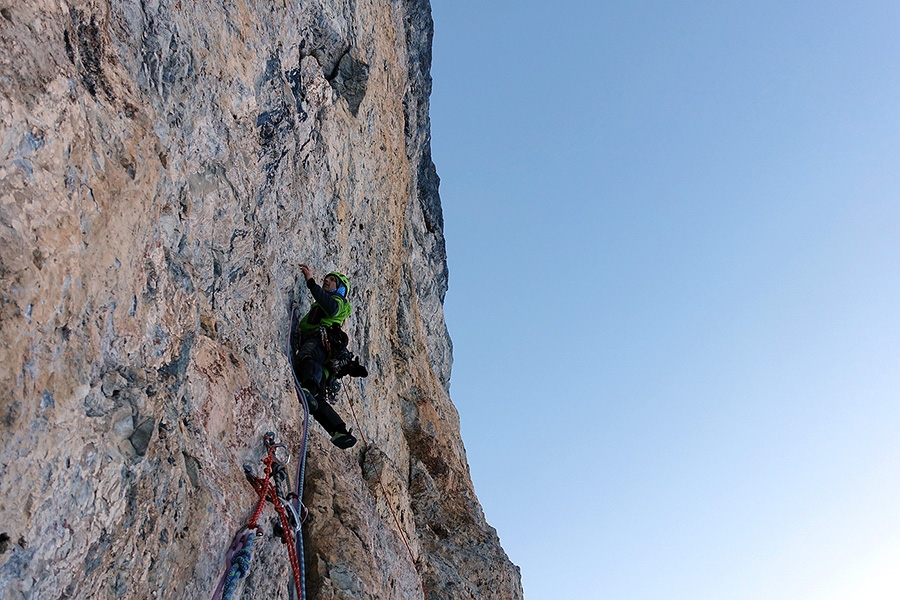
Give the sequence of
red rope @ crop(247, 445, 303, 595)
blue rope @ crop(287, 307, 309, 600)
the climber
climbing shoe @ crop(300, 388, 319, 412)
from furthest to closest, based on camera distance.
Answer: the climber, climbing shoe @ crop(300, 388, 319, 412), blue rope @ crop(287, 307, 309, 600), red rope @ crop(247, 445, 303, 595)

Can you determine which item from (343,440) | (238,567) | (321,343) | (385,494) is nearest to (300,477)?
(343,440)

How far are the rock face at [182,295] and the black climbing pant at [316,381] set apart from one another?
25 cm

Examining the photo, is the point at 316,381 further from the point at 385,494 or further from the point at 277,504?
the point at 277,504

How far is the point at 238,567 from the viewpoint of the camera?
163 inches

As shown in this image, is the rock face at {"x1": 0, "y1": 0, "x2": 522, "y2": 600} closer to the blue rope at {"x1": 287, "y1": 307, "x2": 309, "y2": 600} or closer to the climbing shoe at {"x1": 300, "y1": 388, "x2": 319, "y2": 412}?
the blue rope at {"x1": 287, "y1": 307, "x2": 309, "y2": 600}

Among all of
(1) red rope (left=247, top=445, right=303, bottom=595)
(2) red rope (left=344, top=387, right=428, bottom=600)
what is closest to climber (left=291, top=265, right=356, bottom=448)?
(2) red rope (left=344, top=387, right=428, bottom=600)

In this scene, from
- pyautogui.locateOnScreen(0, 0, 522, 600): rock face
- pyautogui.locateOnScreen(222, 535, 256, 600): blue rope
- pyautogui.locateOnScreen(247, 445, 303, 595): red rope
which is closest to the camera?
pyautogui.locateOnScreen(0, 0, 522, 600): rock face

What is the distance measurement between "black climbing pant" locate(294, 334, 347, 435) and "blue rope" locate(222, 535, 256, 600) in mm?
2546

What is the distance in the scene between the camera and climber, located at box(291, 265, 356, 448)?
6859 millimetres

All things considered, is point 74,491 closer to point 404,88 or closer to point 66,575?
point 66,575

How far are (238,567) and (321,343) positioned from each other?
10.4ft

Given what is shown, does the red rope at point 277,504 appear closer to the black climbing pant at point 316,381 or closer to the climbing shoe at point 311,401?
the climbing shoe at point 311,401

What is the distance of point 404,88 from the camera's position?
12.2 meters

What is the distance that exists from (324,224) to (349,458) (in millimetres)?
2624
